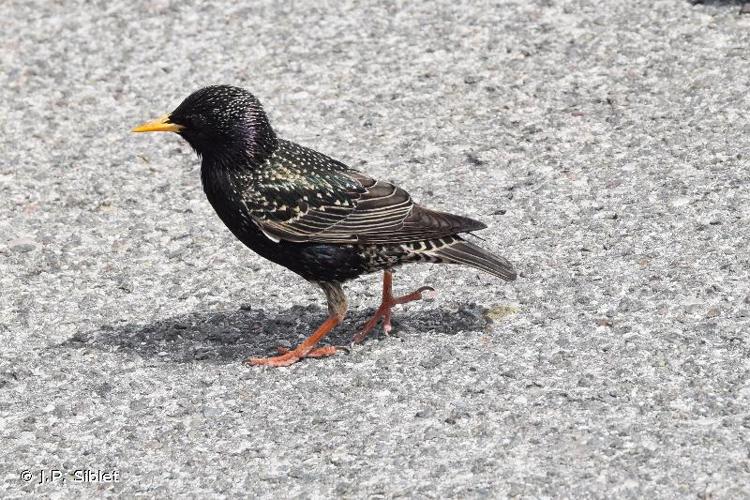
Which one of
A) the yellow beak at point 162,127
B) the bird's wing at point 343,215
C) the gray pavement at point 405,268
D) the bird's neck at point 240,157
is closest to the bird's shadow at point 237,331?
the gray pavement at point 405,268

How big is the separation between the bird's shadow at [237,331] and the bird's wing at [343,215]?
1.70 feet

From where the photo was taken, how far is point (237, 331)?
649 cm

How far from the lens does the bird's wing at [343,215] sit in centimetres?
612

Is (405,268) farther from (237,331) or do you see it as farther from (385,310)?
(237,331)

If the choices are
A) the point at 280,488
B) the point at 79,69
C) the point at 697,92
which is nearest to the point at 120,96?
the point at 79,69

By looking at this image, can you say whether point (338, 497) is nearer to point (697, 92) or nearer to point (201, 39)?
point (697, 92)

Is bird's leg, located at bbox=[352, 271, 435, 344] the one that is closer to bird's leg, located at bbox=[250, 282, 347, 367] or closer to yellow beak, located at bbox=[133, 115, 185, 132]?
bird's leg, located at bbox=[250, 282, 347, 367]

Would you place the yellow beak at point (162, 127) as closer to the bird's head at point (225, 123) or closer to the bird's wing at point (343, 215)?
the bird's head at point (225, 123)

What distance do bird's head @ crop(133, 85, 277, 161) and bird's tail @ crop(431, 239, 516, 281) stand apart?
3.54 feet

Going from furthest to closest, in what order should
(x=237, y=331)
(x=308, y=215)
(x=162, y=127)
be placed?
(x=237, y=331) → (x=162, y=127) → (x=308, y=215)

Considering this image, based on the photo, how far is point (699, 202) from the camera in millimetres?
7098

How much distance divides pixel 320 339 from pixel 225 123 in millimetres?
1242

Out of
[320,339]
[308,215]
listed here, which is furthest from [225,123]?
[320,339]

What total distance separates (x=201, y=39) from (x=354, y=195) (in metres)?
3.82
